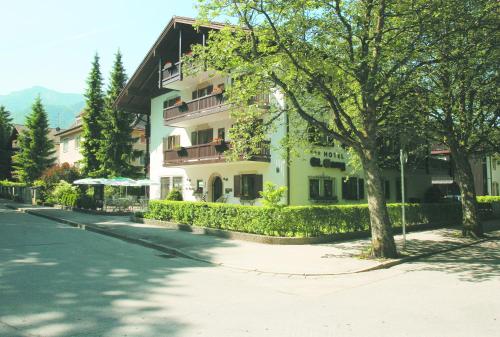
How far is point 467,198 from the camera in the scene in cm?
1750

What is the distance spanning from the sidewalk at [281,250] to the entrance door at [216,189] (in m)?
8.43

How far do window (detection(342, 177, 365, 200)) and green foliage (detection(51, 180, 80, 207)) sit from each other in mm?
19339

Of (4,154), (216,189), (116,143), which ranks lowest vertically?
(216,189)

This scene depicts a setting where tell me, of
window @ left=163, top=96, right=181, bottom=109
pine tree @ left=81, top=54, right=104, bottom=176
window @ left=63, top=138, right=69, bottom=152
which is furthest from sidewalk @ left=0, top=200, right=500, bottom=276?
window @ left=63, top=138, right=69, bottom=152

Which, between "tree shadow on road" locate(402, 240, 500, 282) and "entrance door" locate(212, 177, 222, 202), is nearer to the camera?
"tree shadow on road" locate(402, 240, 500, 282)

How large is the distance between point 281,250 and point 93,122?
32.8 m

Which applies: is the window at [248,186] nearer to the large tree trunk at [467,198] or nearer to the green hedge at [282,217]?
the green hedge at [282,217]

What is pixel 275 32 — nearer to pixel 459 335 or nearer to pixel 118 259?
pixel 118 259

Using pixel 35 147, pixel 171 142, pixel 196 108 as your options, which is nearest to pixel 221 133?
pixel 196 108

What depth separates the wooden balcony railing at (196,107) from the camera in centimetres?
2431

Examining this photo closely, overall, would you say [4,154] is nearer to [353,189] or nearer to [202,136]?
[202,136]

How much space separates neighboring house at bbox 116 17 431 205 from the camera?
22.6 metres

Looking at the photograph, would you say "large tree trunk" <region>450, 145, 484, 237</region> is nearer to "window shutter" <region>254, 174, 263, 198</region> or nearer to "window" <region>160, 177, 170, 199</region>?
"window shutter" <region>254, 174, 263, 198</region>

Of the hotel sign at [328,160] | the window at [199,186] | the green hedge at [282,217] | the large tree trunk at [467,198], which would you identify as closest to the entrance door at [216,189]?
the window at [199,186]
